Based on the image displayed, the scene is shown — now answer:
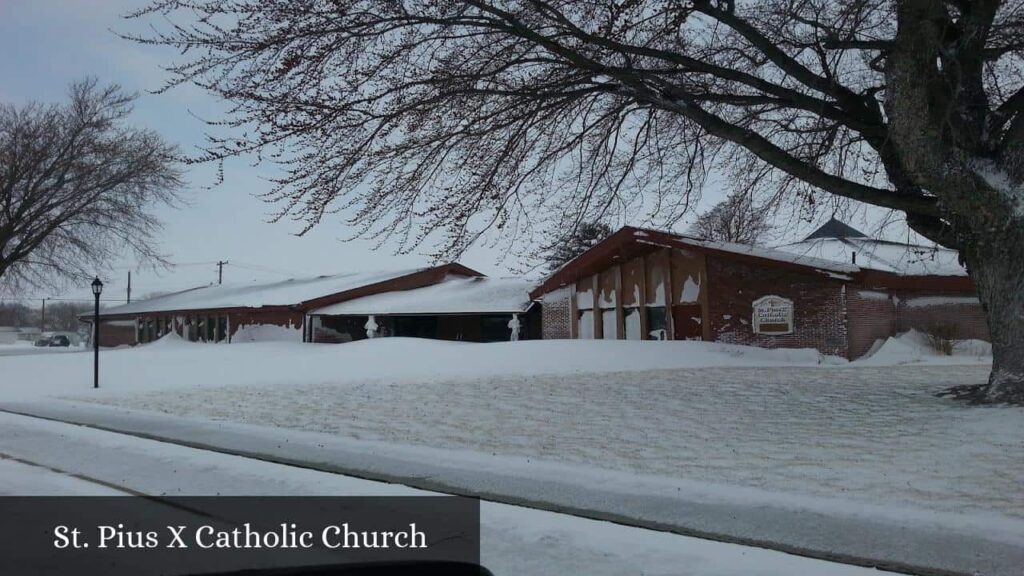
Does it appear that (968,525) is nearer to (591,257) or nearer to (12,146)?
(591,257)

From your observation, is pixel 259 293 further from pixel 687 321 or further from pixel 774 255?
pixel 774 255

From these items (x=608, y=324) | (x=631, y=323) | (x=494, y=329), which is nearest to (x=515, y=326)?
(x=494, y=329)

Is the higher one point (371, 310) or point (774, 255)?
point (774, 255)

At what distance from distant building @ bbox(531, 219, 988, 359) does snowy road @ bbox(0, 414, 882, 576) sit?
760 inches

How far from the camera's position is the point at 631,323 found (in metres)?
30.7

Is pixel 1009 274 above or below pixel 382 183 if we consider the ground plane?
below

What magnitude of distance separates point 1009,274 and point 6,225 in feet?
126

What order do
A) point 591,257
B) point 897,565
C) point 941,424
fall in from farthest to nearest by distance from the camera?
point 591,257 < point 941,424 < point 897,565

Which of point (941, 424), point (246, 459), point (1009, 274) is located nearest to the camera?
point (246, 459)

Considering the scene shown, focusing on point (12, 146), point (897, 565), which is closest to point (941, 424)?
point (897, 565)

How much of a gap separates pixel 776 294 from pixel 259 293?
29230 mm

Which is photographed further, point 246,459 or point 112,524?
point 246,459

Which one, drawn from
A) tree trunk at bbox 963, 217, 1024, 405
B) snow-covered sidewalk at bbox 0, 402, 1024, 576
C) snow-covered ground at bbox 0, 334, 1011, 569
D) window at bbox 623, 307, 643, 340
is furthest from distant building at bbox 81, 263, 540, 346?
snow-covered sidewalk at bbox 0, 402, 1024, 576

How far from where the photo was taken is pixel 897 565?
566 centimetres
